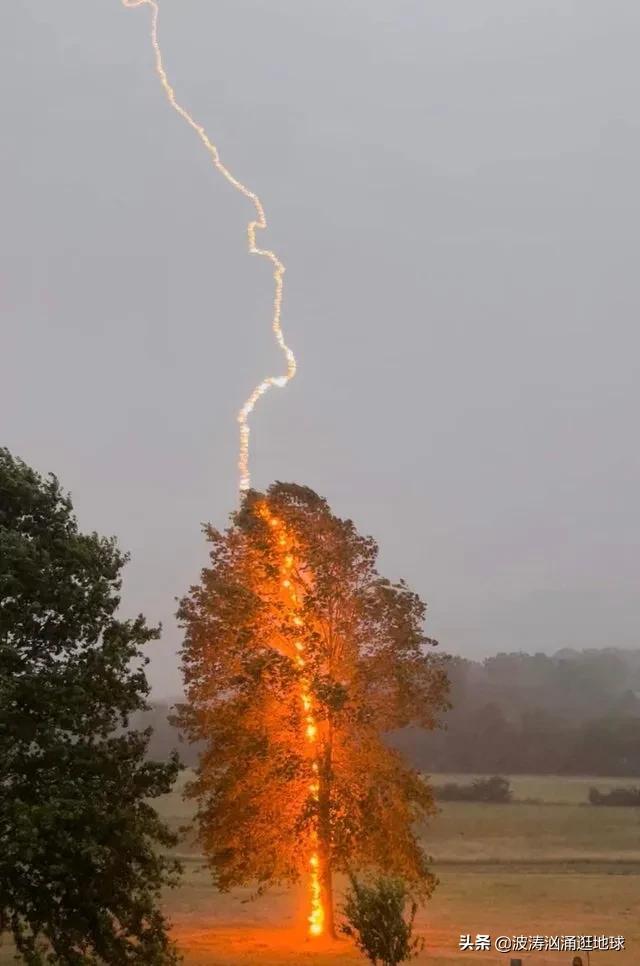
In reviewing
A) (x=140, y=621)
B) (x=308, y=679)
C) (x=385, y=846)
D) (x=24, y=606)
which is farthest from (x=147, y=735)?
(x=385, y=846)

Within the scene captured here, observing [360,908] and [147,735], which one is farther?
[147,735]

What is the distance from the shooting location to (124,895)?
A: 64.0 feet

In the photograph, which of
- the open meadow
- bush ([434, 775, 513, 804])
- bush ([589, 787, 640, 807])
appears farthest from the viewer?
bush ([434, 775, 513, 804])

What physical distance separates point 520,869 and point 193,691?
30.9 meters

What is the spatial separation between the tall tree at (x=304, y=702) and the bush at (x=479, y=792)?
5223 centimetres

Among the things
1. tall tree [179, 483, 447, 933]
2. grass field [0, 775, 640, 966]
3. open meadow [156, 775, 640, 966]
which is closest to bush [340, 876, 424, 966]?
grass field [0, 775, 640, 966]

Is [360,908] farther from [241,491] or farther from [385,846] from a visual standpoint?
[241,491]

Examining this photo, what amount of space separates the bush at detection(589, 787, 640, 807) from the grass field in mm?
1618

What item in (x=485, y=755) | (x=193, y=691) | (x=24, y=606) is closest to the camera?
(x=24, y=606)

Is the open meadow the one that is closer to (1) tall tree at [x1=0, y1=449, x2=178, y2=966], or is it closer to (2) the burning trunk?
(2) the burning trunk

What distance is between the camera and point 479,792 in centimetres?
7712

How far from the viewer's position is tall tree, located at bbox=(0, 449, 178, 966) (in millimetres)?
18344

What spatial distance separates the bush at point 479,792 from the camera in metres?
75.8

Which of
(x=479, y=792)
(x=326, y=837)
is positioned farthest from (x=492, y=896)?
(x=479, y=792)
